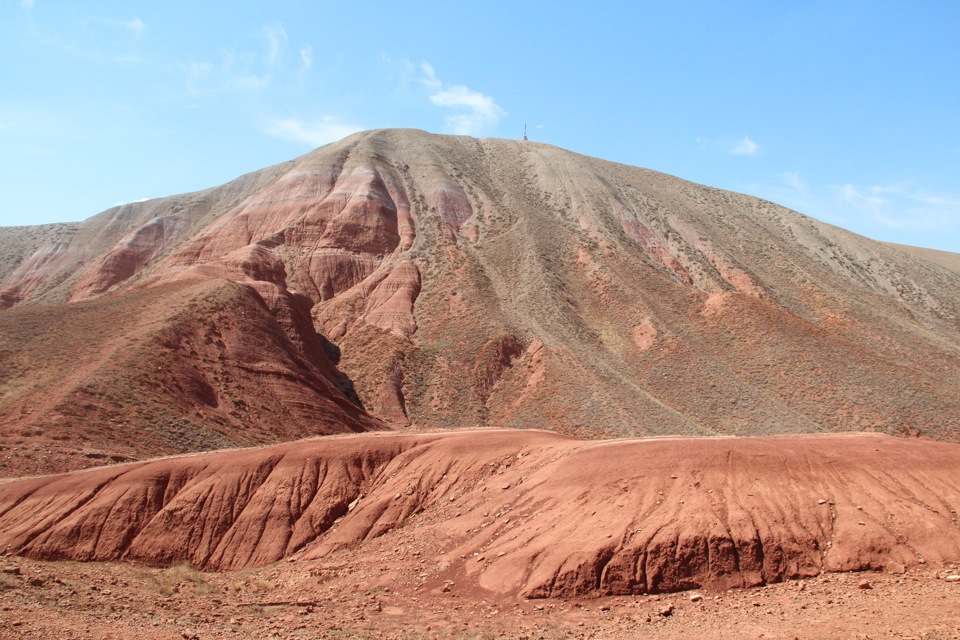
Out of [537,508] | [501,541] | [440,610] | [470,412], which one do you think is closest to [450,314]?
[470,412]

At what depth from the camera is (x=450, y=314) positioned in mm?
56312

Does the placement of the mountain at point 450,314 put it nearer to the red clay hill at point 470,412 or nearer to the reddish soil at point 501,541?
the red clay hill at point 470,412

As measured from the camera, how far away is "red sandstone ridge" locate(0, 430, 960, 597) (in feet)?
52.7

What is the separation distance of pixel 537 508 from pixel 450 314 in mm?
37511

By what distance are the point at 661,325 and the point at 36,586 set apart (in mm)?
46153

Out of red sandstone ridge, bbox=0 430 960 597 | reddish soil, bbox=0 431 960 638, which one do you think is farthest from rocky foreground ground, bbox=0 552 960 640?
red sandstone ridge, bbox=0 430 960 597

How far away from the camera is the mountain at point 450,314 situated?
35750 millimetres

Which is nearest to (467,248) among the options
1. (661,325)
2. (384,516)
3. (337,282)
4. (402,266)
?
(402,266)

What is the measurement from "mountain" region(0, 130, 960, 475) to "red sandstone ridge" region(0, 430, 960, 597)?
23.6 feet

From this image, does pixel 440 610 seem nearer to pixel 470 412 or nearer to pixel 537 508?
pixel 537 508

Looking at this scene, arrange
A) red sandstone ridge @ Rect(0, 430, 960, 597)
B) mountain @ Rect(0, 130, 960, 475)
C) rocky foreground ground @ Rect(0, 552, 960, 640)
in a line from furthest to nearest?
mountain @ Rect(0, 130, 960, 475), red sandstone ridge @ Rect(0, 430, 960, 597), rocky foreground ground @ Rect(0, 552, 960, 640)

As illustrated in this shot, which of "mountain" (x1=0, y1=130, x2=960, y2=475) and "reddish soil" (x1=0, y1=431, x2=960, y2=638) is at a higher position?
"mountain" (x1=0, y1=130, x2=960, y2=475)

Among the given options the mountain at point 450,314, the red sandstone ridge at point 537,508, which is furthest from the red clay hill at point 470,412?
the mountain at point 450,314

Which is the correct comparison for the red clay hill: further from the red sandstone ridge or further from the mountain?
the mountain
